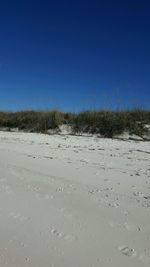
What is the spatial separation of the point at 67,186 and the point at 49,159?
199 cm

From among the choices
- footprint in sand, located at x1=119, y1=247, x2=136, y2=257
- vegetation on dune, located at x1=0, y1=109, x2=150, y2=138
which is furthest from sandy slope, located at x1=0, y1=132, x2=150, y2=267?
vegetation on dune, located at x1=0, y1=109, x2=150, y2=138

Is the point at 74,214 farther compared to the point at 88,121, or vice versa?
the point at 88,121

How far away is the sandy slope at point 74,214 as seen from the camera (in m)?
2.73

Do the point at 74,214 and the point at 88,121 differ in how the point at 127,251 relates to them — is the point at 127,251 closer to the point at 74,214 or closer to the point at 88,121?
the point at 74,214

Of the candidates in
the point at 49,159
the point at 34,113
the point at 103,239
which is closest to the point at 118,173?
the point at 49,159

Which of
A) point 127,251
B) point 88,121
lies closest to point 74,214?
point 127,251

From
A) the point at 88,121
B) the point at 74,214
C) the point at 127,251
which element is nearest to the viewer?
the point at 127,251

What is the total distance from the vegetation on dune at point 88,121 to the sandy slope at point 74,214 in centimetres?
581

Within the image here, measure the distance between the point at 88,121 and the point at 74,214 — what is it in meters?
9.39

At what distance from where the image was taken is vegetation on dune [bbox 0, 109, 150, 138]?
12.0 m

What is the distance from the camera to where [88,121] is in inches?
506

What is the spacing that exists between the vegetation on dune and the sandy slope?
581 cm

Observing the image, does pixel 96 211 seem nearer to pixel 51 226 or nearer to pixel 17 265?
pixel 51 226

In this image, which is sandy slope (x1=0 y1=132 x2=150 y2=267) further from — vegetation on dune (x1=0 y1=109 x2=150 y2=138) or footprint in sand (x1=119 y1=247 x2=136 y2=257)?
vegetation on dune (x1=0 y1=109 x2=150 y2=138)
